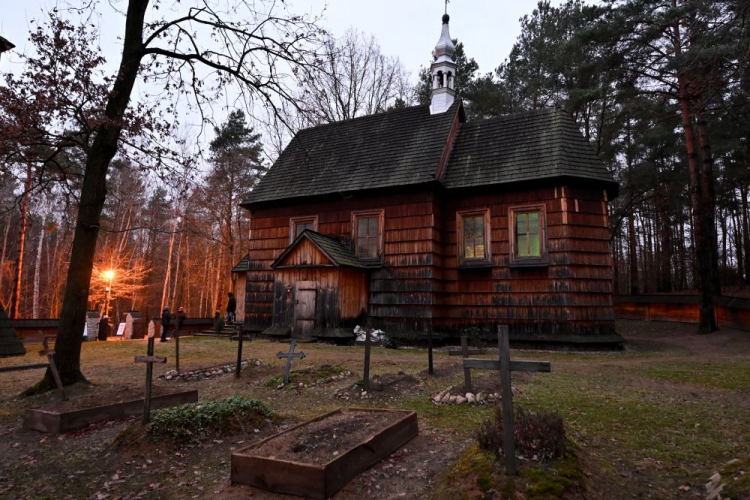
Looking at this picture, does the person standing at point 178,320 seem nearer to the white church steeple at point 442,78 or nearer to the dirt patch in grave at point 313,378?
the dirt patch in grave at point 313,378

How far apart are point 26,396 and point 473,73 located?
31.3 metres

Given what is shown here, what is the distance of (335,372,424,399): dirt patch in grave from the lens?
7715 mm

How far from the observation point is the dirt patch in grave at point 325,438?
174 inches

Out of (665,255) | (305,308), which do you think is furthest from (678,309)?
(305,308)

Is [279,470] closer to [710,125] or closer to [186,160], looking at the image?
[186,160]

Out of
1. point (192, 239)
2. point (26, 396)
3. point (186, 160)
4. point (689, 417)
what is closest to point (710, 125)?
point (689, 417)

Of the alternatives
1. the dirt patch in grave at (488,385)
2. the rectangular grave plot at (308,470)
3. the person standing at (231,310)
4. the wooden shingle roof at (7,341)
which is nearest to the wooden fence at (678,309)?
the dirt patch in grave at (488,385)

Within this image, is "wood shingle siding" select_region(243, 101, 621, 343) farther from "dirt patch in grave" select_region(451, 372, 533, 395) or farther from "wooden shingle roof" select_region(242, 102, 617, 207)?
"dirt patch in grave" select_region(451, 372, 533, 395)

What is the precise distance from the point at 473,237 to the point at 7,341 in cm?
1569

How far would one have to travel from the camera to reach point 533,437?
4.02 metres

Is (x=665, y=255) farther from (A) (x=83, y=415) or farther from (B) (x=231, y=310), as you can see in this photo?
(A) (x=83, y=415)

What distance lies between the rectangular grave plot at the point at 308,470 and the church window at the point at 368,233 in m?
12.4

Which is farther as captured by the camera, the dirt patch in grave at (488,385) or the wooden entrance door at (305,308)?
the wooden entrance door at (305,308)

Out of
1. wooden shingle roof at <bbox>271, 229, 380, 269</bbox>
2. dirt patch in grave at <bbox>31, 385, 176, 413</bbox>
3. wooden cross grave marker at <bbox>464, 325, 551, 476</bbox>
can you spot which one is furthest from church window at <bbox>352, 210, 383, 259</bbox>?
wooden cross grave marker at <bbox>464, 325, 551, 476</bbox>
